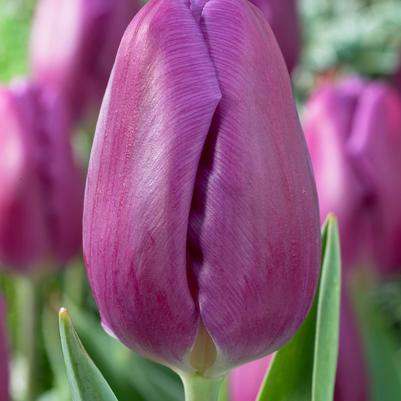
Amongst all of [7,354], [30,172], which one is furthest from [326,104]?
[7,354]

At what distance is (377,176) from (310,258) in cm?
44

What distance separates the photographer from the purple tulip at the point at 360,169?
3.07ft

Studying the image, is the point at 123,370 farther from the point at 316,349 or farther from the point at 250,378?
the point at 316,349

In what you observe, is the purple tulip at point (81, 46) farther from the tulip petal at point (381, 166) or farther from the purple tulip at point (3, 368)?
the purple tulip at point (3, 368)

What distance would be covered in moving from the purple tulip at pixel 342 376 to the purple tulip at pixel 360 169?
0.58 feet

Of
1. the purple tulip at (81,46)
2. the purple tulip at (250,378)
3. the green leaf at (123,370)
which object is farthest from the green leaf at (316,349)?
the purple tulip at (81,46)

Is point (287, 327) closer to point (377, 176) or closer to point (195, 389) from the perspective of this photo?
point (195, 389)

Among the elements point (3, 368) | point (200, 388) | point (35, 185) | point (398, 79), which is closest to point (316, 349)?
point (200, 388)

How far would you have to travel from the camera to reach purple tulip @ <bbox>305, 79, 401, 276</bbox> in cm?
94

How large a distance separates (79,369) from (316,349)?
0.45ft

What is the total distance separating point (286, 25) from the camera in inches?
42.4

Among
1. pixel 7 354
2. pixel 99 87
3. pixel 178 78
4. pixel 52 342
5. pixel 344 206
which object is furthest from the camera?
pixel 99 87

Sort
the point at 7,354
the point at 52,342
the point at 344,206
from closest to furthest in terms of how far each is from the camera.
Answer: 1. the point at 7,354
2. the point at 344,206
3. the point at 52,342

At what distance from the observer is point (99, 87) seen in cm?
120
